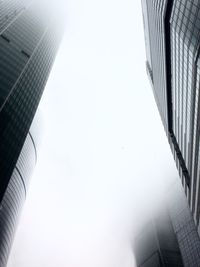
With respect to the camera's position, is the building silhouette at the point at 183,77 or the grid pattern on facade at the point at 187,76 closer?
the grid pattern on facade at the point at 187,76

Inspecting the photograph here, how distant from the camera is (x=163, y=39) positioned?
7212cm

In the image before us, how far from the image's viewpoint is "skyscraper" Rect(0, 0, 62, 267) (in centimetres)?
6900

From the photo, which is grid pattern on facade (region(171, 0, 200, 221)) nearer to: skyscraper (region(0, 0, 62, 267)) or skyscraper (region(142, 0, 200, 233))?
skyscraper (region(142, 0, 200, 233))

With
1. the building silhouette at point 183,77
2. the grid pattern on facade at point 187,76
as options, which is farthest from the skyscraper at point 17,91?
the grid pattern on facade at point 187,76

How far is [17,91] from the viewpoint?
3103 inches

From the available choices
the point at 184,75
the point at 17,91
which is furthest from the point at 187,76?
the point at 17,91

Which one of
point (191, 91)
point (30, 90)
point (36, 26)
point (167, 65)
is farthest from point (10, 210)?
point (191, 91)

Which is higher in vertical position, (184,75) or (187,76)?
(187,76)

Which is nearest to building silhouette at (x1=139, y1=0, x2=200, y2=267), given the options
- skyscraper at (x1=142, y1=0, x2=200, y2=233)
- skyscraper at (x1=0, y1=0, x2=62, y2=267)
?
skyscraper at (x1=142, y1=0, x2=200, y2=233)

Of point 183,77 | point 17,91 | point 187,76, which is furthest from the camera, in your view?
point 17,91

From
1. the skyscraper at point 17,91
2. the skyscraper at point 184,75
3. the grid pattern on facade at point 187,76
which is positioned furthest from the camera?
the skyscraper at point 17,91

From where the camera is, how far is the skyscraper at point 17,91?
226ft

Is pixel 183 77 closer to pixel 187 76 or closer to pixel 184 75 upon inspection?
pixel 184 75

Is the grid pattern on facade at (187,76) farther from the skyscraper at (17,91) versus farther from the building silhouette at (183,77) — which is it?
the skyscraper at (17,91)
